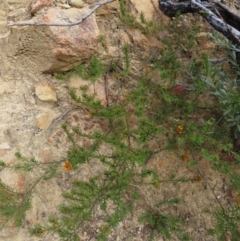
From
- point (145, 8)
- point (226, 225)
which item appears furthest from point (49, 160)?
point (145, 8)

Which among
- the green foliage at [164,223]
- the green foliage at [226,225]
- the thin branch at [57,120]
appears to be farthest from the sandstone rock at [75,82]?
the green foliage at [226,225]

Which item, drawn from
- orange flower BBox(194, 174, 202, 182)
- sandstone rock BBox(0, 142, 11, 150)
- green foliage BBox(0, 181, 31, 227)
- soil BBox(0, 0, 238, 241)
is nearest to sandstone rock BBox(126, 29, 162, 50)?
soil BBox(0, 0, 238, 241)

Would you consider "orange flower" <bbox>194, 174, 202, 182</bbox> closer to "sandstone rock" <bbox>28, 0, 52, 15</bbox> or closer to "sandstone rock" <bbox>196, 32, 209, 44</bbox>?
"sandstone rock" <bbox>196, 32, 209, 44</bbox>

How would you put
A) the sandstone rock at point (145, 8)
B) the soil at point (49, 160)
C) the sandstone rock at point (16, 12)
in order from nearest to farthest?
the soil at point (49, 160)
the sandstone rock at point (16, 12)
the sandstone rock at point (145, 8)

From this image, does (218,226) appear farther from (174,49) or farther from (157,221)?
(174,49)

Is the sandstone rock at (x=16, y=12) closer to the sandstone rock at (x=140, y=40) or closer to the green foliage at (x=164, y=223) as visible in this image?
the sandstone rock at (x=140, y=40)

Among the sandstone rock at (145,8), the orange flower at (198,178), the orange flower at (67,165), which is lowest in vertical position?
the orange flower at (198,178)

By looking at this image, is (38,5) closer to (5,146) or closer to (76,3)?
(76,3)
